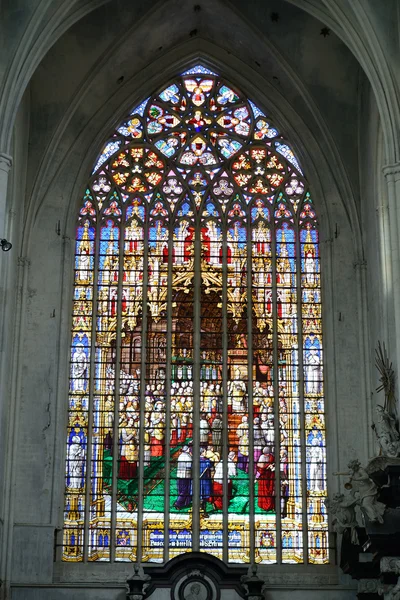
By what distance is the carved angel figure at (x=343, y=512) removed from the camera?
22.0 meters

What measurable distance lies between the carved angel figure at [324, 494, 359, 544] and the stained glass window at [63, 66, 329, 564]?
6.88 ft

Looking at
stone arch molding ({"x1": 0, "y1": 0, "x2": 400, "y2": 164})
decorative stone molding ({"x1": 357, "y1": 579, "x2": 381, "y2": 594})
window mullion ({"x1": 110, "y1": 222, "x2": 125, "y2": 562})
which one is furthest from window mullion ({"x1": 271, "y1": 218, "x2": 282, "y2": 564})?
stone arch molding ({"x1": 0, "y1": 0, "x2": 400, "y2": 164})

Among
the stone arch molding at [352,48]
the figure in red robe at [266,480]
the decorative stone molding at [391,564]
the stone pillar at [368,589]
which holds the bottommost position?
the stone pillar at [368,589]

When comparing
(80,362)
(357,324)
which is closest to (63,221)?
(80,362)

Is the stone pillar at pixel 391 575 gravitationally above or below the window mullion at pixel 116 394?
below

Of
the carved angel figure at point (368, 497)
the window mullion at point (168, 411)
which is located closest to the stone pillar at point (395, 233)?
the carved angel figure at point (368, 497)

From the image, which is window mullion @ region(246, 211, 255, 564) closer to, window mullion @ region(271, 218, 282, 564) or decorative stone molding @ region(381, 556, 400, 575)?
window mullion @ region(271, 218, 282, 564)

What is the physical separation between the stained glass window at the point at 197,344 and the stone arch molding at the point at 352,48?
455 centimetres

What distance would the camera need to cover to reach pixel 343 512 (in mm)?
22203

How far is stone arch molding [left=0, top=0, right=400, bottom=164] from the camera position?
22.1 metres

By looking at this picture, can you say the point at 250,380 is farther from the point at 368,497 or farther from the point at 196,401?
the point at 368,497

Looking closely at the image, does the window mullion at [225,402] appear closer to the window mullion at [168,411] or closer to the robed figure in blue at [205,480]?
the robed figure in blue at [205,480]

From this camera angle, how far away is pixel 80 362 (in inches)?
999

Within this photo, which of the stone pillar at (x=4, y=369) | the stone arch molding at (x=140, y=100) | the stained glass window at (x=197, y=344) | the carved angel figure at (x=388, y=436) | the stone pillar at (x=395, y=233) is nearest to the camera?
the carved angel figure at (x=388, y=436)
